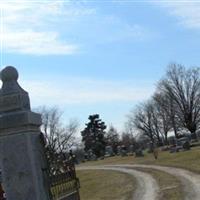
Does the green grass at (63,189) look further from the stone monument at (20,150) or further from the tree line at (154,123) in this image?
the tree line at (154,123)

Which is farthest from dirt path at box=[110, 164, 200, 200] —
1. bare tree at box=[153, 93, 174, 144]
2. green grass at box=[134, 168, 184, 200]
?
bare tree at box=[153, 93, 174, 144]

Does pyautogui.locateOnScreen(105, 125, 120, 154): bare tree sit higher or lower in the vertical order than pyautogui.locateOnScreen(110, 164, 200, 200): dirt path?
higher

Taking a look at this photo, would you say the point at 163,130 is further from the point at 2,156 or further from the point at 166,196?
the point at 2,156

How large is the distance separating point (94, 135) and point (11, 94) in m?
98.4

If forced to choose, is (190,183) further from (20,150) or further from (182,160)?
(182,160)

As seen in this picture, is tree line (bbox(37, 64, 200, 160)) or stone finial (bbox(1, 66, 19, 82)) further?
tree line (bbox(37, 64, 200, 160))

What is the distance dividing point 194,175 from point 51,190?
17037 millimetres

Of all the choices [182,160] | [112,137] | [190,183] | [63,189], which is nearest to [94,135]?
[112,137]

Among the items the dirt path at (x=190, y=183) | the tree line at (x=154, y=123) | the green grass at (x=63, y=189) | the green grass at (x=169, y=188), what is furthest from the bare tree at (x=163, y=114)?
the green grass at (x=63, y=189)

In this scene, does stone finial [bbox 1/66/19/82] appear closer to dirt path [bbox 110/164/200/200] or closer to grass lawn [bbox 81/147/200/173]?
dirt path [bbox 110/164/200/200]

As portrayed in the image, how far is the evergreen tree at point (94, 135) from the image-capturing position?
334ft

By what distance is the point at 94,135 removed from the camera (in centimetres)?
10638

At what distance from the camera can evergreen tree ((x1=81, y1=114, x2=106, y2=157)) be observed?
4008 inches

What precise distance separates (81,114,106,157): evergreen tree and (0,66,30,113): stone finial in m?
91.5
